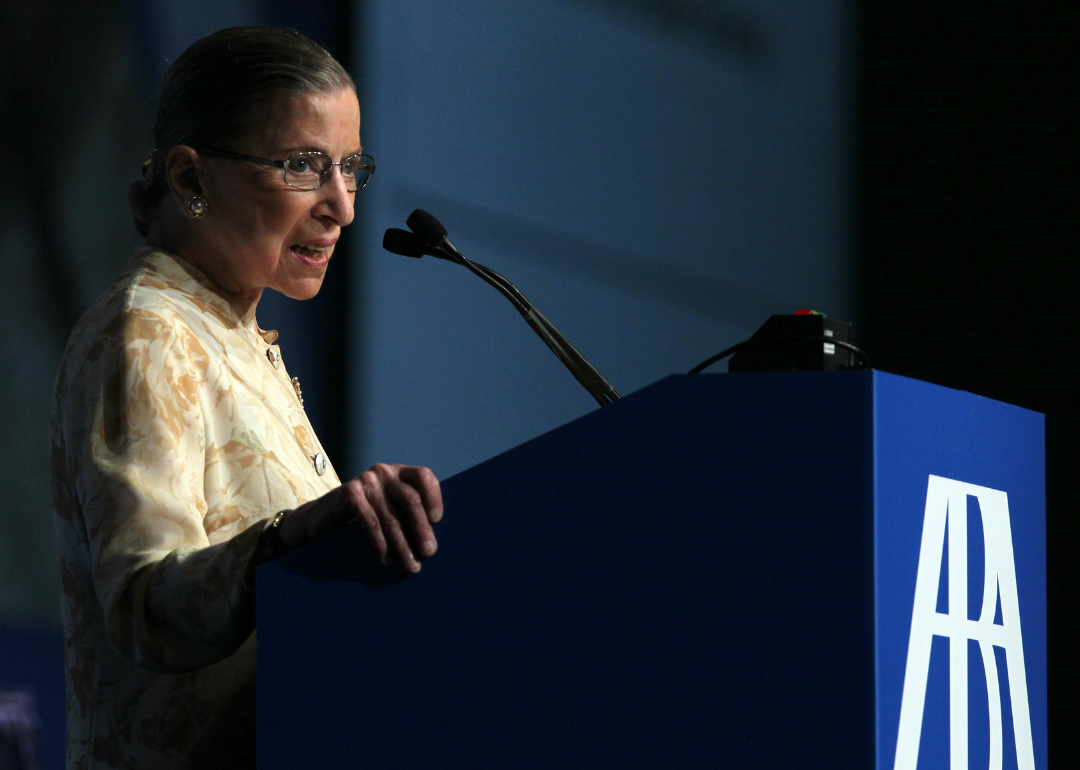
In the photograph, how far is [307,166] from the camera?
113 cm

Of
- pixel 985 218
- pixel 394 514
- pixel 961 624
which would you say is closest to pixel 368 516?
Answer: pixel 394 514

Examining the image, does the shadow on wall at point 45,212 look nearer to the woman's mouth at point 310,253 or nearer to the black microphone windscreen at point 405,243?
the black microphone windscreen at point 405,243

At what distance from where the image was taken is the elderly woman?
846mm

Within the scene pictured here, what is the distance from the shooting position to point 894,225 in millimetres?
3688

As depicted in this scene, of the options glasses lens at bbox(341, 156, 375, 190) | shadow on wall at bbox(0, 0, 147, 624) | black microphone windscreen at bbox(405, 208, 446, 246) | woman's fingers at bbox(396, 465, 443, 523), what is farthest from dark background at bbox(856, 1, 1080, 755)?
woman's fingers at bbox(396, 465, 443, 523)

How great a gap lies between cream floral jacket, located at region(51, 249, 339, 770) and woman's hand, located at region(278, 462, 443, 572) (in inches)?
3.9

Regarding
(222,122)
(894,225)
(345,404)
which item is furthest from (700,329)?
(222,122)

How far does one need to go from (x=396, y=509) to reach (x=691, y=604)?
20cm

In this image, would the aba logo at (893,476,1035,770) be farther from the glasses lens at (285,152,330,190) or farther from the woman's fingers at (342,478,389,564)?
the glasses lens at (285,152,330,190)

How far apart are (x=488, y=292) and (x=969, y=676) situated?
2.32 meters

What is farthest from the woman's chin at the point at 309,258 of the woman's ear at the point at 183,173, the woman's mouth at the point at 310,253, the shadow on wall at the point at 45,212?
the shadow on wall at the point at 45,212

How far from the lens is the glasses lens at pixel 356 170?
1166mm

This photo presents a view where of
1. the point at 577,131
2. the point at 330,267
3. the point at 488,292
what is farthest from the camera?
the point at 577,131

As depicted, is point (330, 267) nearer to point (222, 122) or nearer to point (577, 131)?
point (577, 131)
